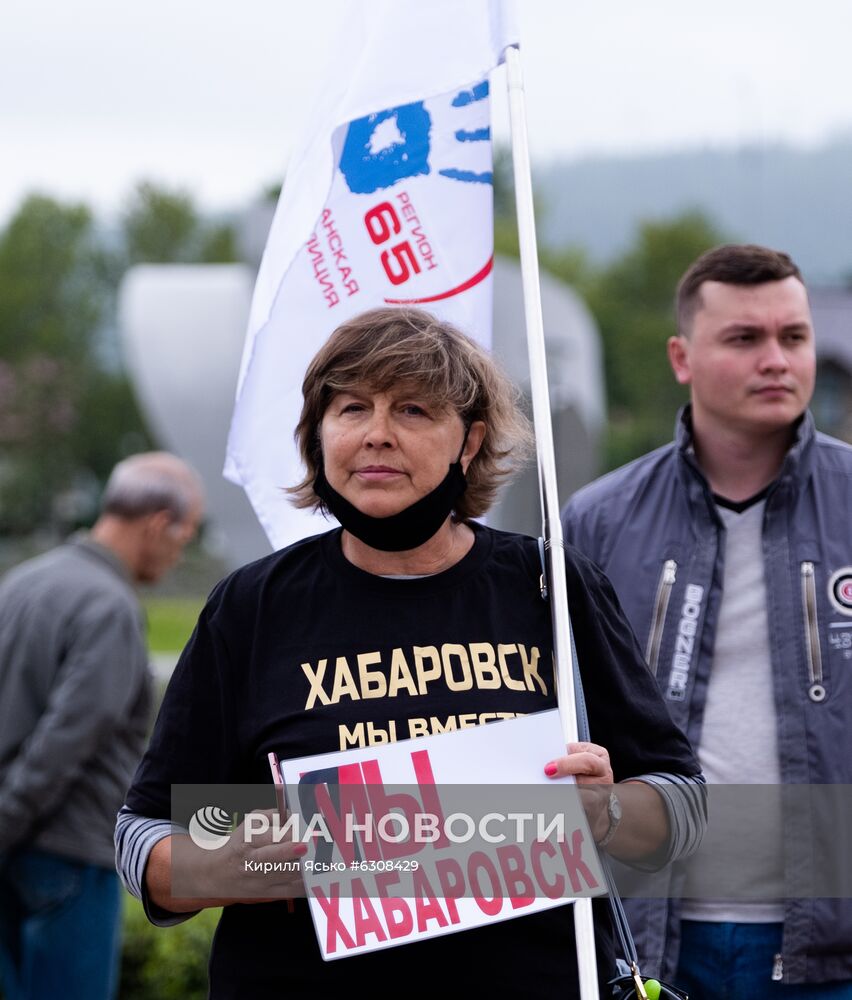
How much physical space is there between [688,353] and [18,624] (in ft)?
7.68

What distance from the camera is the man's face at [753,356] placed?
11.4ft

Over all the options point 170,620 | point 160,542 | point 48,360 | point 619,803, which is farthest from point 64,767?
point 48,360

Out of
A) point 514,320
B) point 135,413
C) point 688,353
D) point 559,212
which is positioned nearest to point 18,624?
point 688,353

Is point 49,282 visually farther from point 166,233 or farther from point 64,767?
point 64,767

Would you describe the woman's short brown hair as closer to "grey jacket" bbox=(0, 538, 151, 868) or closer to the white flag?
the white flag

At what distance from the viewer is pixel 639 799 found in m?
2.39

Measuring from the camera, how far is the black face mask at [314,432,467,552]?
2.39 metres

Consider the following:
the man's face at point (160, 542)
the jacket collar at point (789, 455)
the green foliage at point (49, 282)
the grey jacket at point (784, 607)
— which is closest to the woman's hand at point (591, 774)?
the grey jacket at point (784, 607)

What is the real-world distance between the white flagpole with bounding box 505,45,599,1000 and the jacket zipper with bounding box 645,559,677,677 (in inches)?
34.4

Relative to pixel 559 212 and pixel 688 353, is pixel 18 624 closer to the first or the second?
pixel 688 353

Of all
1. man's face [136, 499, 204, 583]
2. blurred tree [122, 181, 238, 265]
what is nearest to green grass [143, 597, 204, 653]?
man's face [136, 499, 204, 583]

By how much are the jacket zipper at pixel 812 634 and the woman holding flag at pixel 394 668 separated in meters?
0.85

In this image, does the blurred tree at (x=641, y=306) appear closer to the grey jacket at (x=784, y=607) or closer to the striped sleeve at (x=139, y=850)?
the grey jacket at (x=784, y=607)

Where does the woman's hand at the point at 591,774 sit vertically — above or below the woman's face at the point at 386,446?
below
